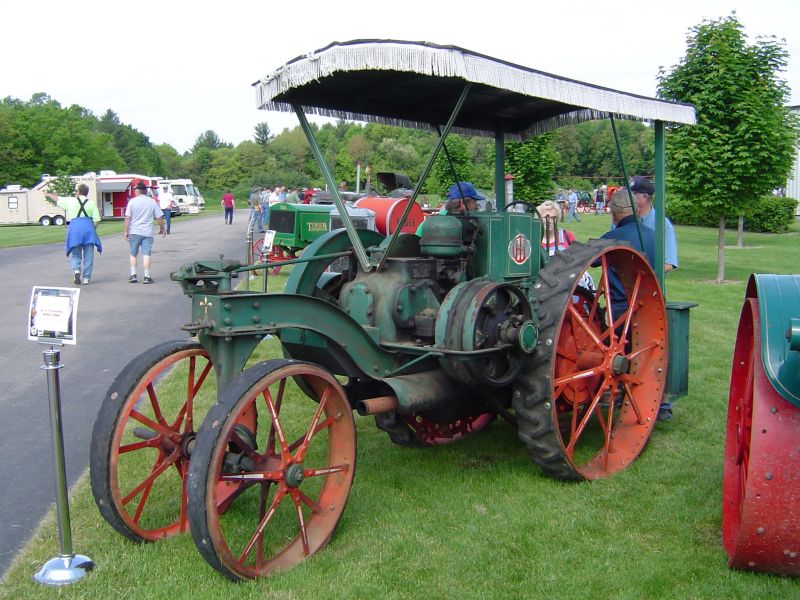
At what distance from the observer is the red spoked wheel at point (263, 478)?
329cm

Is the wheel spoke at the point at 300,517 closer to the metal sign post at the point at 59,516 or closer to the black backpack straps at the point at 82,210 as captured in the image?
the metal sign post at the point at 59,516

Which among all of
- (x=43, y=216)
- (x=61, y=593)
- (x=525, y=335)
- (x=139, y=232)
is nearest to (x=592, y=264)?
(x=525, y=335)

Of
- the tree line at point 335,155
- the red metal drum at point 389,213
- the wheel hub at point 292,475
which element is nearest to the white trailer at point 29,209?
the tree line at point 335,155

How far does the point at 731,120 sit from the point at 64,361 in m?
11.3

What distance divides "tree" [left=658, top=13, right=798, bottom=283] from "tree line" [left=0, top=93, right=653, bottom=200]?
97.1 inches

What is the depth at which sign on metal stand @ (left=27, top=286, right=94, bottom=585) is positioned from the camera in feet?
12.0

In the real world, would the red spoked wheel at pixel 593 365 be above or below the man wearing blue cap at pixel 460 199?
below

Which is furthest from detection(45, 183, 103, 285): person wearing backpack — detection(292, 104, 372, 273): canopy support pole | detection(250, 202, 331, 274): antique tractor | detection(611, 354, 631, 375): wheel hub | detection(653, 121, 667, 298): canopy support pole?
detection(611, 354, 631, 375): wheel hub

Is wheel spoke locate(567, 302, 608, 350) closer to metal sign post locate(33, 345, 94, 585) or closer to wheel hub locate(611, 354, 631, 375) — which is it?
wheel hub locate(611, 354, 631, 375)

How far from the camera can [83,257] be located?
14.3 metres

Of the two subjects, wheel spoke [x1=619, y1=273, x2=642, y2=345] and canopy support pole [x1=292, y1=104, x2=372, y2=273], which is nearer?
canopy support pole [x1=292, y1=104, x2=372, y2=273]

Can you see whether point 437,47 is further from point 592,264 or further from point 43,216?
point 43,216

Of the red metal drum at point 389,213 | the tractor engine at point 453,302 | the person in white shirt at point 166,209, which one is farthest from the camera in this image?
the person in white shirt at point 166,209

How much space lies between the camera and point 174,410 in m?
6.37
